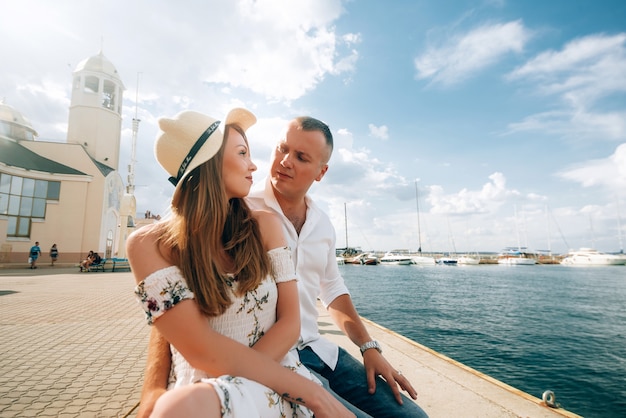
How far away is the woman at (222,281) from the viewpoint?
4.12 ft

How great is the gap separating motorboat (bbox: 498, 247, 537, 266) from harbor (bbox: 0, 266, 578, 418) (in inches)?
3545

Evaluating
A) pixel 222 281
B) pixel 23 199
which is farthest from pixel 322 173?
pixel 23 199

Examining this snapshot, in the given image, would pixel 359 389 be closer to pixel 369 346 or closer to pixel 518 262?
pixel 369 346

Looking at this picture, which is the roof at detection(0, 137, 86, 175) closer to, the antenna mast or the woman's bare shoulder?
the antenna mast

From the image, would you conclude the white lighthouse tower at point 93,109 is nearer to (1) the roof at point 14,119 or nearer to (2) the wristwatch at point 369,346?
(1) the roof at point 14,119

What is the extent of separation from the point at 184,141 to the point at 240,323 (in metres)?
0.85

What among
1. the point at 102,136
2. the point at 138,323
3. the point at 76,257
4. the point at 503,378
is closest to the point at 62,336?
the point at 138,323

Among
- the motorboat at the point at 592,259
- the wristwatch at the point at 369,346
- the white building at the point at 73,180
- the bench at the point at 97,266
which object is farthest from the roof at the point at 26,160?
the motorboat at the point at 592,259

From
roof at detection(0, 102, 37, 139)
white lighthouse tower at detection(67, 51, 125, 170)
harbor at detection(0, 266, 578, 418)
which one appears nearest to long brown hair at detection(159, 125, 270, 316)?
harbor at detection(0, 266, 578, 418)

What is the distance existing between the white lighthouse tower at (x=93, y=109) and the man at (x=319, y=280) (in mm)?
34570

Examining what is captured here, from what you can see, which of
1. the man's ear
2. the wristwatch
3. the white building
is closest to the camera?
the wristwatch

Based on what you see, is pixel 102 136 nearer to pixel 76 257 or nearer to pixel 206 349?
pixel 76 257

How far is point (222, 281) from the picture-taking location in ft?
4.60

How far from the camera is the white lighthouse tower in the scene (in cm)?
3027
